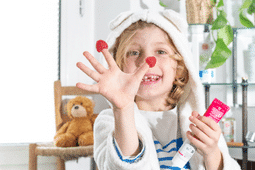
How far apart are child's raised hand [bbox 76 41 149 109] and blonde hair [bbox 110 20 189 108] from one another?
0.85ft

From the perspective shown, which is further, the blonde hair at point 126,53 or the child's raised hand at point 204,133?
the blonde hair at point 126,53

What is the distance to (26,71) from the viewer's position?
1688mm

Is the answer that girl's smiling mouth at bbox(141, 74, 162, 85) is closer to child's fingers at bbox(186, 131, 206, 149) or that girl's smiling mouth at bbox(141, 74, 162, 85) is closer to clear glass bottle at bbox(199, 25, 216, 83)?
child's fingers at bbox(186, 131, 206, 149)

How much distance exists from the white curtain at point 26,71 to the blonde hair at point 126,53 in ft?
3.61

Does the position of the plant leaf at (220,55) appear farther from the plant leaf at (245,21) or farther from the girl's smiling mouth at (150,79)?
the girl's smiling mouth at (150,79)

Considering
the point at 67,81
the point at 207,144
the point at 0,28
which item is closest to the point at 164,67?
the point at 207,144

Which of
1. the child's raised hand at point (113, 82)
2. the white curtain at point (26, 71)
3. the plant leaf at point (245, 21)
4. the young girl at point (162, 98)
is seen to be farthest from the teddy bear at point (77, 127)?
the plant leaf at point (245, 21)

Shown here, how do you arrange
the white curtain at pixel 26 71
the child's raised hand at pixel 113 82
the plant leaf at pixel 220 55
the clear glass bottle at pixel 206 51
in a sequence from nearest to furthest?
1. the child's raised hand at pixel 113 82
2. the plant leaf at pixel 220 55
3. the clear glass bottle at pixel 206 51
4. the white curtain at pixel 26 71

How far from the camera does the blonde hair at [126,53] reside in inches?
28.3

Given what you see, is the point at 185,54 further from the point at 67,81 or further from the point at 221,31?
the point at 67,81

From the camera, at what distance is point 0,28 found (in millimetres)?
1636

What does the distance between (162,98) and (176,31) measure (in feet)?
0.73

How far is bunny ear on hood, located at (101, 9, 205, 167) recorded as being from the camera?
0.70m

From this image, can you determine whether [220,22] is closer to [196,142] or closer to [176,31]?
[176,31]
